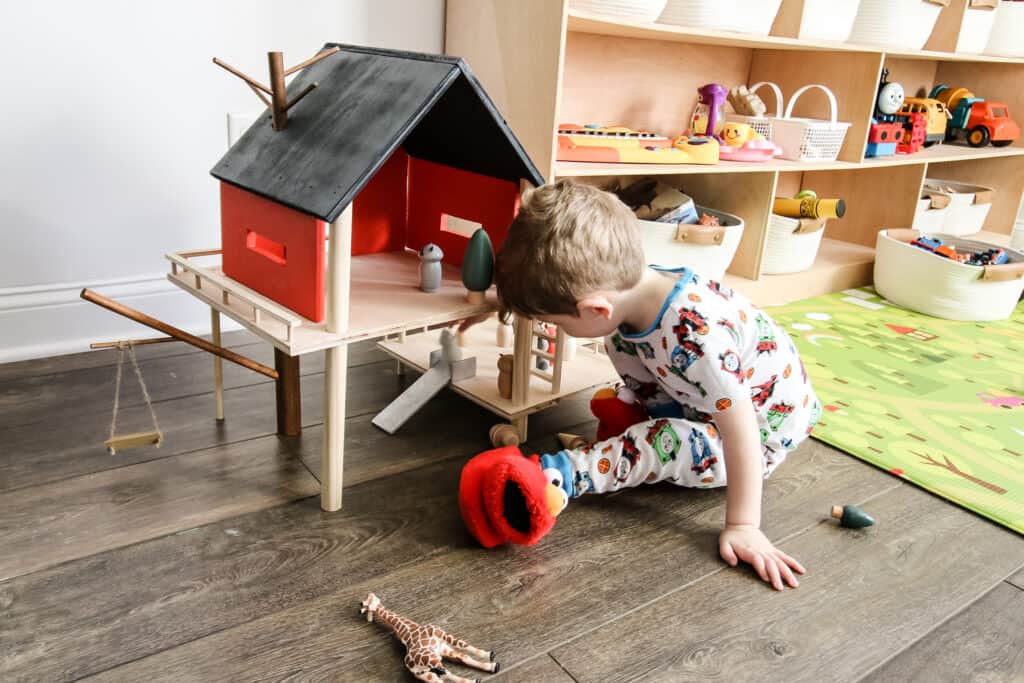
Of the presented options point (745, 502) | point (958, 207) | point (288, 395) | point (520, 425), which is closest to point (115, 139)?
point (288, 395)

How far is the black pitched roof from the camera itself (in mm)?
881

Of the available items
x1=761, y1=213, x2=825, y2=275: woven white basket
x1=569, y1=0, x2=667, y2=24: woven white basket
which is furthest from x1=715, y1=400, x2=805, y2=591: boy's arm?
x1=761, y1=213, x2=825, y2=275: woven white basket

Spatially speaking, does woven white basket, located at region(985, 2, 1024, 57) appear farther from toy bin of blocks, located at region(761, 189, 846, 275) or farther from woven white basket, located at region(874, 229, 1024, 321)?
toy bin of blocks, located at region(761, 189, 846, 275)

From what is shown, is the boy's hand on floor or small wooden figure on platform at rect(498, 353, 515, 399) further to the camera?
small wooden figure on platform at rect(498, 353, 515, 399)

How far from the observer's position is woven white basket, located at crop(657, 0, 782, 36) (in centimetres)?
165

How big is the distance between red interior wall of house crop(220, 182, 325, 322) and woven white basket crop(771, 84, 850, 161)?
1424 millimetres

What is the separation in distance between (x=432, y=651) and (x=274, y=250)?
1.90ft

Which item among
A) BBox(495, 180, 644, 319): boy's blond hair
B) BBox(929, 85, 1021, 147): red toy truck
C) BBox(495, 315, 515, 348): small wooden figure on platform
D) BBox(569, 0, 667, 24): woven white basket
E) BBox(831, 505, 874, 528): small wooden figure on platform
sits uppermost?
BBox(569, 0, 667, 24): woven white basket

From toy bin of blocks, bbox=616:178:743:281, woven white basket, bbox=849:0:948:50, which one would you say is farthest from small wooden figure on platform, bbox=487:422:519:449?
woven white basket, bbox=849:0:948:50

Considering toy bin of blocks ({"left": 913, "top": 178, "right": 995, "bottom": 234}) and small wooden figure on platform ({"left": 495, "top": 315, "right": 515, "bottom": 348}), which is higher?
toy bin of blocks ({"left": 913, "top": 178, "right": 995, "bottom": 234})

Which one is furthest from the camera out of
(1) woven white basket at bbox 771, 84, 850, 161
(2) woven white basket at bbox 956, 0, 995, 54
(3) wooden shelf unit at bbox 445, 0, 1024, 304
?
(2) woven white basket at bbox 956, 0, 995, 54

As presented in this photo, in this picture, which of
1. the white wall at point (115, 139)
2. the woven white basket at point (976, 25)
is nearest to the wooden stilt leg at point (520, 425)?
the white wall at point (115, 139)

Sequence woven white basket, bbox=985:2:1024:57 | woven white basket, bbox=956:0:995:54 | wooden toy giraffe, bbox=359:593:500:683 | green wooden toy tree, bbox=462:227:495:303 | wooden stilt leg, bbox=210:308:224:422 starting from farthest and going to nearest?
woven white basket, bbox=985:2:1024:57
woven white basket, bbox=956:0:995:54
wooden stilt leg, bbox=210:308:224:422
green wooden toy tree, bbox=462:227:495:303
wooden toy giraffe, bbox=359:593:500:683

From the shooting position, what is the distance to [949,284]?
6.39 ft
